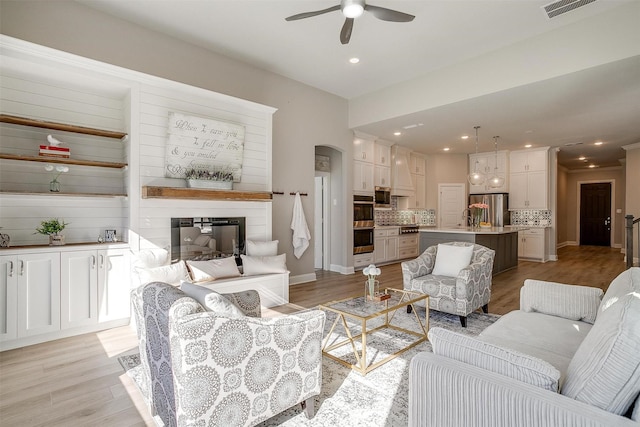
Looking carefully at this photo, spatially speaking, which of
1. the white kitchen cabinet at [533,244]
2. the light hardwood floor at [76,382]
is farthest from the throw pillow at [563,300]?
the white kitchen cabinet at [533,244]

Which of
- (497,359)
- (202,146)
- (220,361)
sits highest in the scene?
(202,146)

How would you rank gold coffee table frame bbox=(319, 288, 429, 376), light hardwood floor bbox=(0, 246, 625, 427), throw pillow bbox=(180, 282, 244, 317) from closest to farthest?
throw pillow bbox=(180, 282, 244, 317), light hardwood floor bbox=(0, 246, 625, 427), gold coffee table frame bbox=(319, 288, 429, 376)

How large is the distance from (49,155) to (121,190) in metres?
0.80

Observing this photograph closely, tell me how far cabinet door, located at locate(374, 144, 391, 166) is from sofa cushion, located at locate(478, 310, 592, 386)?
214 inches

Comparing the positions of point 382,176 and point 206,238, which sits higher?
point 382,176

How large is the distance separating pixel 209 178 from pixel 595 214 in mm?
13402

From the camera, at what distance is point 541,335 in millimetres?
2152

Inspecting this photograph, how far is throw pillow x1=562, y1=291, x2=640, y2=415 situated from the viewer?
111cm

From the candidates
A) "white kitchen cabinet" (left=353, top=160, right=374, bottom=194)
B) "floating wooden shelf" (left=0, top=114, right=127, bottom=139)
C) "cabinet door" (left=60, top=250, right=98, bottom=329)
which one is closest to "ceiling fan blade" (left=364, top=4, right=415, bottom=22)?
"floating wooden shelf" (left=0, top=114, right=127, bottom=139)

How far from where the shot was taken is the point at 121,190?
400 cm

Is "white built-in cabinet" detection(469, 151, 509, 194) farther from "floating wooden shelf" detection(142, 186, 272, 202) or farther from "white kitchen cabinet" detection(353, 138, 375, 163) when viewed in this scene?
"floating wooden shelf" detection(142, 186, 272, 202)

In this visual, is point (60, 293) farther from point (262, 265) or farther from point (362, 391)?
point (362, 391)

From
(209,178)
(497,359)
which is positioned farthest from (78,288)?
(497,359)

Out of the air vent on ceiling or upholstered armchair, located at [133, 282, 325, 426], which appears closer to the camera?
upholstered armchair, located at [133, 282, 325, 426]
